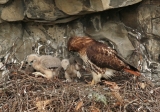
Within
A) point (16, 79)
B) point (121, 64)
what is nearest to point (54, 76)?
point (16, 79)

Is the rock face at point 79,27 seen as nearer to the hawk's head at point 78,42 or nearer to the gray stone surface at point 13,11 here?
the gray stone surface at point 13,11

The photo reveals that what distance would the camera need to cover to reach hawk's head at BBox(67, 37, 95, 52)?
591 centimetres

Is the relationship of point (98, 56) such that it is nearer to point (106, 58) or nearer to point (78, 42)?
point (106, 58)

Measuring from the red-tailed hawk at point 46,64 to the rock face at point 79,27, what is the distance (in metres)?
0.37

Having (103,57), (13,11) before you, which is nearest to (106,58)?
(103,57)

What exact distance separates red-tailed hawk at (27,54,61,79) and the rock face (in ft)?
1.20

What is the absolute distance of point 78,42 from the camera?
233 inches

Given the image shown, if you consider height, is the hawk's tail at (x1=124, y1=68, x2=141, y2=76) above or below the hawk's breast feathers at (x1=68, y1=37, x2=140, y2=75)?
below

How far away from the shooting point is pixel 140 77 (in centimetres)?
605

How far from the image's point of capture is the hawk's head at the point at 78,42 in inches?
233

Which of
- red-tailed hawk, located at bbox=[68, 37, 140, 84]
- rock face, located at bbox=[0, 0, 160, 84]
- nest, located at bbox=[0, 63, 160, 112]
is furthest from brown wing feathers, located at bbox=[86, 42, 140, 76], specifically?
rock face, located at bbox=[0, 0, 160, 84]

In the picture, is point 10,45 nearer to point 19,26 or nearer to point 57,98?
point 19,26

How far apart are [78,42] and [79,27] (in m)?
0.46

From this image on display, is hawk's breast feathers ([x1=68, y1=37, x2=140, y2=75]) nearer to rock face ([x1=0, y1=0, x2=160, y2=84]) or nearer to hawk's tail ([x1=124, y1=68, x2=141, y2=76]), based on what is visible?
hawk's tail ([x1=124, y1=68, x2=141, y2=76])
